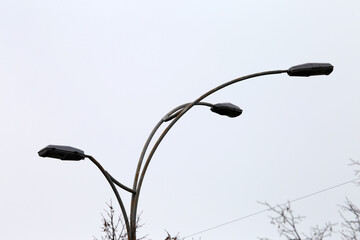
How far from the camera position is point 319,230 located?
13.0 m

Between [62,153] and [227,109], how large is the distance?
3169 mm

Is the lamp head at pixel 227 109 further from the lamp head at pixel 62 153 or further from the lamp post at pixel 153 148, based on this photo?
the lamp head at pixel 62 153

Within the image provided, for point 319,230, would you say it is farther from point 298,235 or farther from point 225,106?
point 225,106

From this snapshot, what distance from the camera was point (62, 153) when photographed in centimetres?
698

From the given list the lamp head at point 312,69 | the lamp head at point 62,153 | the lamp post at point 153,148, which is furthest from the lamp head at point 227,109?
the lamp head at point 62,153

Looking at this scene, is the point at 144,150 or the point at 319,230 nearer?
the point at 144,150

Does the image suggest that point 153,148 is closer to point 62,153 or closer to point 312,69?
point 62,153

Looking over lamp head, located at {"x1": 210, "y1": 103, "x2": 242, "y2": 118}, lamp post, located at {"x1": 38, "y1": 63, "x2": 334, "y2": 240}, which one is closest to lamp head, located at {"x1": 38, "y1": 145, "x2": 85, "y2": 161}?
lamp post, located at {"x1": 38, "y1": 63, "x2": 334, "y2": 240}

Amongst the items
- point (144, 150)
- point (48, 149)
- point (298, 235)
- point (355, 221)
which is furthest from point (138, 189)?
point (355, 221)

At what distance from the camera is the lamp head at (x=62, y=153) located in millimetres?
6884

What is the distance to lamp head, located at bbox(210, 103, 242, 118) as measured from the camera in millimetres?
8945

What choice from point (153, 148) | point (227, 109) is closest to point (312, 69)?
point (227, 109)

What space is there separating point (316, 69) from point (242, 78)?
1.22 meters

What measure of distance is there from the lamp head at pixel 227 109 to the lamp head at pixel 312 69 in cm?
114
